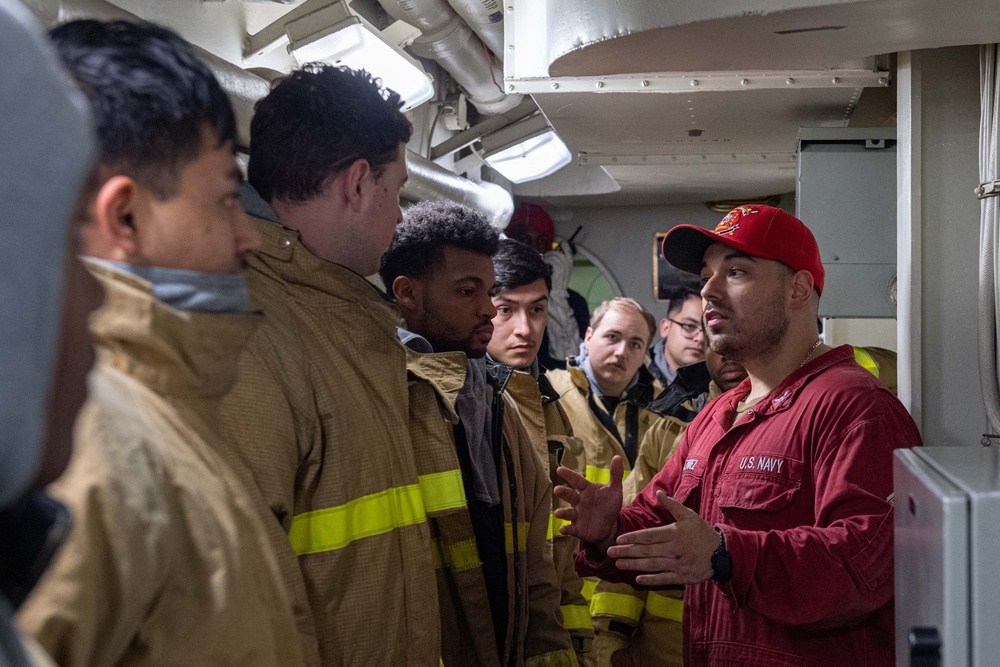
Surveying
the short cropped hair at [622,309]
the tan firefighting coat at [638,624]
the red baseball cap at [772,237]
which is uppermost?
the red baseball cap at [772,237]

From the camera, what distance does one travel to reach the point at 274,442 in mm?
1399

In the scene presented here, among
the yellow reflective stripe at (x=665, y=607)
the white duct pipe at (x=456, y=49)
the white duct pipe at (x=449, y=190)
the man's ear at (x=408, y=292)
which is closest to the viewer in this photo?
the man's ear at (x=408, y=292)

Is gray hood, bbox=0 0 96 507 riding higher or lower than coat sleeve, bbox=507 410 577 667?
higher

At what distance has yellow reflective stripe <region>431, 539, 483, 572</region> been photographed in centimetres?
196

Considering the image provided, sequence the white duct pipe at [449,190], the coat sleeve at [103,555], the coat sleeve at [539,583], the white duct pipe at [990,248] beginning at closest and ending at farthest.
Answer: the coat sleeve at [103,555]
the white duct pipe at [990,248]
the coat sleeve at [539,583]
the white duct pipe at [449,190]

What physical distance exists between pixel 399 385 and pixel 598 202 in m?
5.15

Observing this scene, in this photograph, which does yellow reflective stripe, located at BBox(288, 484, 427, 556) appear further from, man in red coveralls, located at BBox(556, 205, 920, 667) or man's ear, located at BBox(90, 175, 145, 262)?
man's ear, located at BBox(90, 175, 145, 262)

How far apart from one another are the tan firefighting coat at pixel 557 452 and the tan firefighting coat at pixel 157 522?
5.25 feet

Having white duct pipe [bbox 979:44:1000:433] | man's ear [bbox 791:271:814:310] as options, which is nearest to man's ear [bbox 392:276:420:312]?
man's ear [bbox 791:271:814:310]

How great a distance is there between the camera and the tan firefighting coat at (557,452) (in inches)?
96.2

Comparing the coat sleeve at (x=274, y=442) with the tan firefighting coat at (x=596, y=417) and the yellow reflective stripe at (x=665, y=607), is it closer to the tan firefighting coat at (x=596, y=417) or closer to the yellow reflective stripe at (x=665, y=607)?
the yellow reflective stripe at (x=665, y=607)

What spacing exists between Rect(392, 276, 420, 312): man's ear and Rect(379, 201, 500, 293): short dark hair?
0.07 feet

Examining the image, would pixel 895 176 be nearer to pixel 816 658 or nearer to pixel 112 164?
pixel 816 658

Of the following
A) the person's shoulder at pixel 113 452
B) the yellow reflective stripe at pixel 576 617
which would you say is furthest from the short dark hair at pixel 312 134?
the yellow reflective stripe at pixel 576 617
